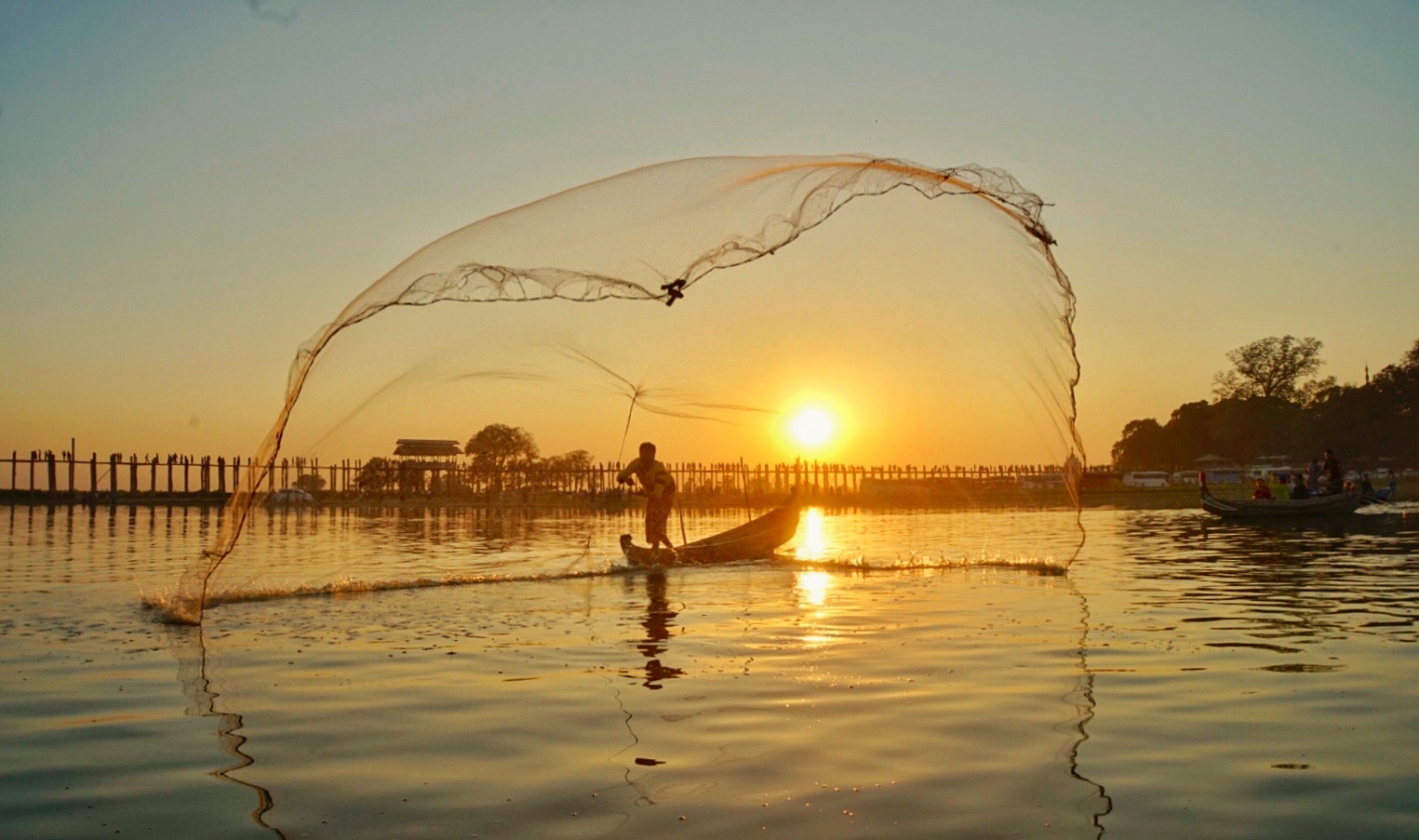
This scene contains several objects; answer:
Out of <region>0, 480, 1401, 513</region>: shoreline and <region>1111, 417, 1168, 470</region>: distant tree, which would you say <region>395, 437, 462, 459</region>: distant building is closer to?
<region>0, 480, 1401, 513</region>: shoreline

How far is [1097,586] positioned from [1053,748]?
9613 millimetres

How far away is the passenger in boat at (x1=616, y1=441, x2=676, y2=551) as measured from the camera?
66.4ft

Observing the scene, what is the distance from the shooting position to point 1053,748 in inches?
256

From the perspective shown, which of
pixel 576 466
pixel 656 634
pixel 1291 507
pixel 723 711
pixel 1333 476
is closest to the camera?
pixel 723 711

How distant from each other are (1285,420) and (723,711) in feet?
352

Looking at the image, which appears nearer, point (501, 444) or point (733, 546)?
point (501, 444)

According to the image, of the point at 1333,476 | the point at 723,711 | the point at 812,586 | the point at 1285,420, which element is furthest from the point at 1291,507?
the point at 1285,420

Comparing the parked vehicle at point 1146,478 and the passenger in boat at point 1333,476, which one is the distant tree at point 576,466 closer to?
the passenger in boat at point 1333,476

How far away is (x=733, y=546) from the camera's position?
21141 millimetres

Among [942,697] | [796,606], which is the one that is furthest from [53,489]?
[942,697]

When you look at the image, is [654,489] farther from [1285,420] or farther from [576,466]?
[1285,420]

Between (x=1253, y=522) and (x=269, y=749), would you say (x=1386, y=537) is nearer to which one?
(x=1253, y=522)

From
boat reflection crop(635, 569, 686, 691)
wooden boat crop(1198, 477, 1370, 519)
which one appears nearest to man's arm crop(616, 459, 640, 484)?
boat reflection crop(635, 569, 686, 691)

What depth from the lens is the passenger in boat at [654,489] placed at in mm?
20234
